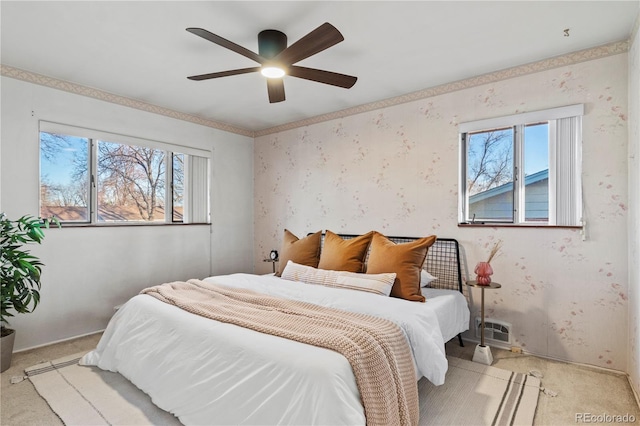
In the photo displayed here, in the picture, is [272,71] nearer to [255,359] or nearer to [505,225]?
[255,359]

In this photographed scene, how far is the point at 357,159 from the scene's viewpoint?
13.2 feet

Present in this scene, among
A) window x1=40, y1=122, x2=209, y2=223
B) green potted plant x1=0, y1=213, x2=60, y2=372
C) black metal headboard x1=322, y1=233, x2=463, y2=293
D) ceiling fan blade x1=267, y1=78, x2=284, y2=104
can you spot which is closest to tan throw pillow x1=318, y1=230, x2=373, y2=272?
black metal headboard x1=322, y1=233, x2=463, y2=293

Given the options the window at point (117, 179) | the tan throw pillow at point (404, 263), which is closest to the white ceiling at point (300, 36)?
the window at point (117, 179)

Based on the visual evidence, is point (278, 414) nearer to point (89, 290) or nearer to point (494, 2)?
point (494, 2)

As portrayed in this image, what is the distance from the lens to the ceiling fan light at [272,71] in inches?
93.7

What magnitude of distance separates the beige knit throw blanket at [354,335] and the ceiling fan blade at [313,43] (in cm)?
166

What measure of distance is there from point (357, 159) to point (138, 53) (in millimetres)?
2423

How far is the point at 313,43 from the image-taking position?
79.9 inches

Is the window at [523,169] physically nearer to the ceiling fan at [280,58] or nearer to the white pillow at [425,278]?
the white pillow at [425,278]

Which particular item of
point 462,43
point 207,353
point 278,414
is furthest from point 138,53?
point 278,414

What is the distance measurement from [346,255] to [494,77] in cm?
216

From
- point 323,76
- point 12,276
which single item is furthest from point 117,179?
point 323,76

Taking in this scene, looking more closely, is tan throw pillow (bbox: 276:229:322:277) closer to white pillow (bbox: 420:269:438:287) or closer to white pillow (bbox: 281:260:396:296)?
white pillow (bbox: 281:260:396:296)

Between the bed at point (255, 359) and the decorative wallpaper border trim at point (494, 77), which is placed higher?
the decorative wallpaper border trim at point (494, 77)
